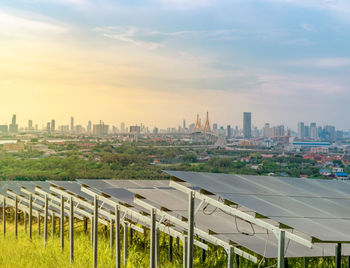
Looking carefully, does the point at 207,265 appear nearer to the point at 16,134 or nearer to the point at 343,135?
the point at 16,134

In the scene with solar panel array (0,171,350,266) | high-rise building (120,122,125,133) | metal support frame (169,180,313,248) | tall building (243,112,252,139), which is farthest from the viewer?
tall building (243,112,252,139)

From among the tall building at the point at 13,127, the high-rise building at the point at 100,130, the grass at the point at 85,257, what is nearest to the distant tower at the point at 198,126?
the high-rise building at the point at 100,130

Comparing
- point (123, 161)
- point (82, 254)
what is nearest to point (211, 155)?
point (123, 161)

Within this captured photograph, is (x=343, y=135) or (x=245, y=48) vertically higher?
(x=245, y=48)

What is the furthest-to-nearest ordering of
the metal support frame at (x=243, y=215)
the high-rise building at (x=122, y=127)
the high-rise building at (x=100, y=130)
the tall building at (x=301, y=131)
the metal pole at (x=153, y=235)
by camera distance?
the tall building at (x=301, y=131)
the high-rise building at (x=100, y=130)
the high-rise building at (x=122, y=127)
the metal pole at (x=153, y=235)
the metal support frame at (x=243, y=215)

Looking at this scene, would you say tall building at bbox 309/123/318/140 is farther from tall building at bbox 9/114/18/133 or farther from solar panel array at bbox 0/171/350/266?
solar panel array at bbox 0/171/350/266

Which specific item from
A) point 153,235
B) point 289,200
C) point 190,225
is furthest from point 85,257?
point 289,200

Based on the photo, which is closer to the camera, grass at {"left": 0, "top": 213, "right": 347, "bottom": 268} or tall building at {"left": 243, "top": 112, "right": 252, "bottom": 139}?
grass at {"left": 0, "top": 213, "right": 347, "bottom": 268}

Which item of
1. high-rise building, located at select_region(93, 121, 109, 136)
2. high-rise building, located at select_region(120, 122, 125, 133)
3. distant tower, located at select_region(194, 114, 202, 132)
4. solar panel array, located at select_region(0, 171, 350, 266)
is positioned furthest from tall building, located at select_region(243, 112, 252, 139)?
solar panel array, located at select_region(0, 171, 350, 266)

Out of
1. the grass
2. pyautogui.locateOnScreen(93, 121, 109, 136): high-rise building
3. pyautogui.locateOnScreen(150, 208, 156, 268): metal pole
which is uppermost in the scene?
pyautogui.locateOnScreen(93, 121, 109, 136): high-rise building

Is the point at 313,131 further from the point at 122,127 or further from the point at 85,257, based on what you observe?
the point at 85,257

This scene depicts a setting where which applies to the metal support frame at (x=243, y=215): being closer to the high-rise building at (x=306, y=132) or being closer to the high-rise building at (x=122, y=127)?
the high-rise building at (x=122, y=127)
